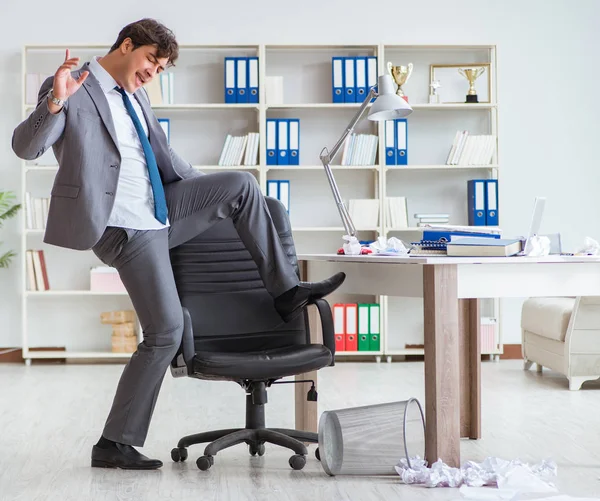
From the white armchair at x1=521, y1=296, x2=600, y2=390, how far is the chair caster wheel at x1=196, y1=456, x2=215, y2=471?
7.48ft

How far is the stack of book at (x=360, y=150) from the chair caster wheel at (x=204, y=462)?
3.28 metres

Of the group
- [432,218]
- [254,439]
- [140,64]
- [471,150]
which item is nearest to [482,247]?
[254,439]

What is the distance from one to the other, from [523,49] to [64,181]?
4.22 meters

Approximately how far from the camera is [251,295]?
2.90m

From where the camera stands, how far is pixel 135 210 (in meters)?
2.61

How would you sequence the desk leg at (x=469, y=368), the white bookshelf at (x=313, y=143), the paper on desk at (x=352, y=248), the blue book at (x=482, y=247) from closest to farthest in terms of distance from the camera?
1. the blue book at (x=482, y=247)
2. the paper on desk at (x=352, y=248)
3. the desk leg at (x=469, y=368)
4. the white bookshelf at (x=313, y=143)

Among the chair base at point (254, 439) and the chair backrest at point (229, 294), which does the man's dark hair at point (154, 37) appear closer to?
the chair backrest at point (229, 294)

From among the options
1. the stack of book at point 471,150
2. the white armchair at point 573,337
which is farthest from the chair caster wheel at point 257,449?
the stack of book at point 471,150

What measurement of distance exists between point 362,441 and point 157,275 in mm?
791

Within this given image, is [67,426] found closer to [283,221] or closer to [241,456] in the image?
[241,456]

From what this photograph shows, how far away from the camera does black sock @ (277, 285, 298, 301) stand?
2660mm

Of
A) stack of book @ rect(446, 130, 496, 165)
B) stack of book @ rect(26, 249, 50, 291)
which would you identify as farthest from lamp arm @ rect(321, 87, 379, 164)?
stack of book @ rect(26, 249, 50, 291)

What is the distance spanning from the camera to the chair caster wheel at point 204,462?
2.63 metres

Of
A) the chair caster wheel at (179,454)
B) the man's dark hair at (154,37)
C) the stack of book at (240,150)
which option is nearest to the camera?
the man's dark hair at (154,37)
